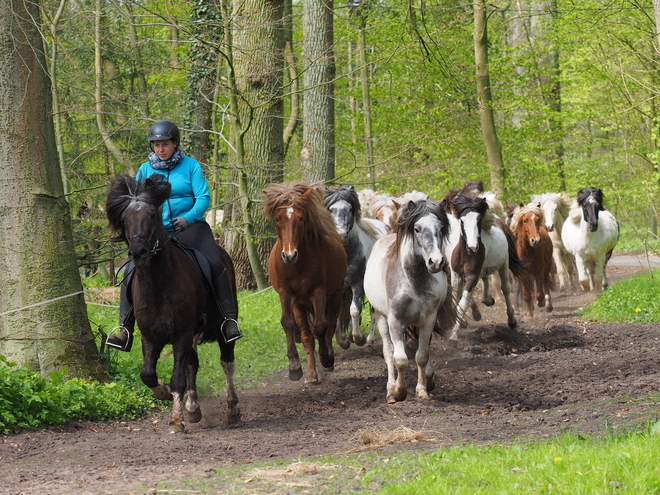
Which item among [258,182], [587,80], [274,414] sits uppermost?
[587,80]

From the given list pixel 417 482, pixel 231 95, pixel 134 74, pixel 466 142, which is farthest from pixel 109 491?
pixel 466 142

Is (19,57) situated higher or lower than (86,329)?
higher

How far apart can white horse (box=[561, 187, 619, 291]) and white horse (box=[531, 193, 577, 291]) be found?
45cm

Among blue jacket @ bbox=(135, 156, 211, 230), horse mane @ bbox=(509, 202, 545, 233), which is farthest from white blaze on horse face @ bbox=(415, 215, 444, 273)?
horse mane @ bbox=(509, 202, 545, 233)

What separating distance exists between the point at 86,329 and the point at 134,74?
636 inches

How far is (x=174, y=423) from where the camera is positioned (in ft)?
24.6

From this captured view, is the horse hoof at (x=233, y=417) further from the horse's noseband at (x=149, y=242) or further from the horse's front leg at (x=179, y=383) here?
the horse's noseband at (x=149, y=242)

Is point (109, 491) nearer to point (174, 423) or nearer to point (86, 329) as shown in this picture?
point (174, 423)

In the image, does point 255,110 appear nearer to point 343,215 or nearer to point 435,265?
point 343,215

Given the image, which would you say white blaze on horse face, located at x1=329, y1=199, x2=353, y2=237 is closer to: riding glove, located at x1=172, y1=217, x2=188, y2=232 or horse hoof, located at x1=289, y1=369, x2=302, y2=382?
horse hoof, located at x1=289, y1=369, x2=302, y2=382

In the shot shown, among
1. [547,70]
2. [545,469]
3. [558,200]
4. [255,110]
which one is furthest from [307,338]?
[547,70]

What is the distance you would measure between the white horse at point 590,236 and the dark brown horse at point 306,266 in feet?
28.8

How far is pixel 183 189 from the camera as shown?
8.12m

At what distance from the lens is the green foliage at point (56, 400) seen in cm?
743
